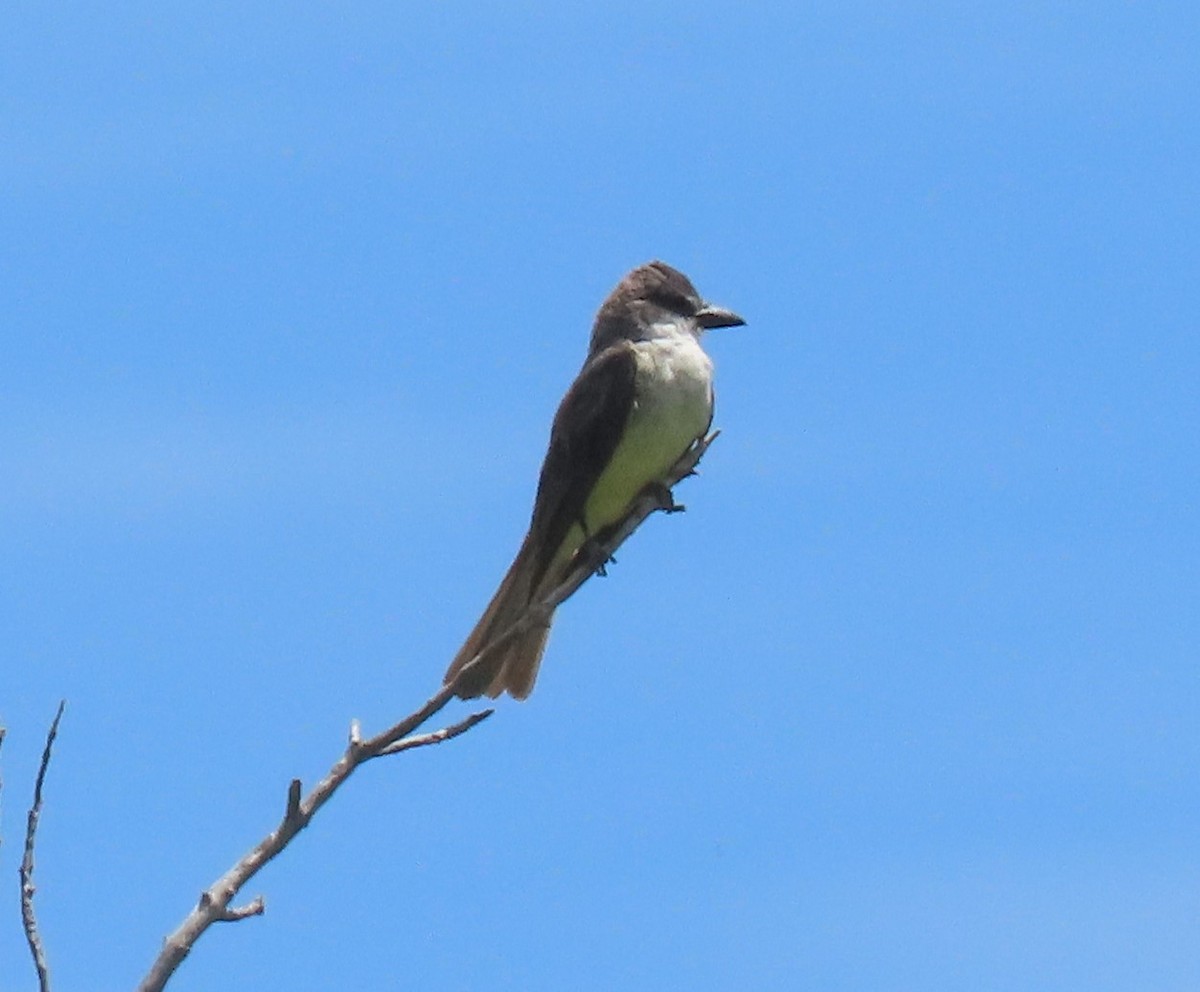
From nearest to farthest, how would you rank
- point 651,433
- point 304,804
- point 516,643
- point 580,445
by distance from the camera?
point 304,804 < point 516,643 < point 651,433 < point 580,445

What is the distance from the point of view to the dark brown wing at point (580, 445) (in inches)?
443

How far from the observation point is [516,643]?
9898mm

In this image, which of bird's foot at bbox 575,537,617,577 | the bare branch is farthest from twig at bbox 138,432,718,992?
bird's foot at bbox 575,537,617,577

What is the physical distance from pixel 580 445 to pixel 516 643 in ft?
5.75

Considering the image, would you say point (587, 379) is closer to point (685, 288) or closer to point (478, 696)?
point (685, 288)

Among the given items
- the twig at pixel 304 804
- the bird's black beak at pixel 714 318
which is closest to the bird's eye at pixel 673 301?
the bird's black beak at pixel 714 318

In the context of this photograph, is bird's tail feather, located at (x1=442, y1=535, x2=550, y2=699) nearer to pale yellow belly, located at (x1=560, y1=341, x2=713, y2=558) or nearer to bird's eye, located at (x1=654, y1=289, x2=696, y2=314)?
pale yellow belly, located at (x1=560, y1=341, x2=713, y2=558)

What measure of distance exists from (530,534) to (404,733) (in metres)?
5.18

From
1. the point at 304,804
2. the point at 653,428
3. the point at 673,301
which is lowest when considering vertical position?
the point at 304,804

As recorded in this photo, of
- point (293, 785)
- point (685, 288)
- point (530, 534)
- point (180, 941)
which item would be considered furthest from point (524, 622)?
point (685, 288)

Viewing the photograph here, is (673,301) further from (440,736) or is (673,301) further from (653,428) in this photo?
(440,736)

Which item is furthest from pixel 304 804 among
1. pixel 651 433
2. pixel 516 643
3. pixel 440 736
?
pixel 651 433

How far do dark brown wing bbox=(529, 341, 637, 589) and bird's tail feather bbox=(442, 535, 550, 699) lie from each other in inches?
3.9

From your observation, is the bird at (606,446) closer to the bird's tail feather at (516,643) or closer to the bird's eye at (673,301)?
Answer: the bird's tail feather at (516,643)
